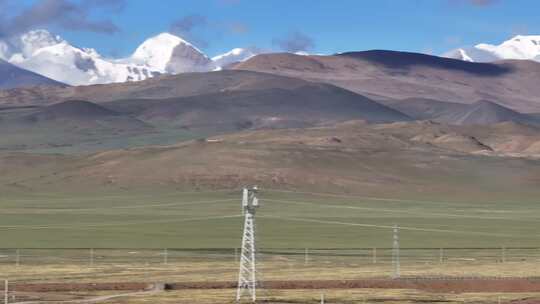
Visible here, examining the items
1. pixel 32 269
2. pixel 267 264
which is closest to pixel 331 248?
pixel 267 264

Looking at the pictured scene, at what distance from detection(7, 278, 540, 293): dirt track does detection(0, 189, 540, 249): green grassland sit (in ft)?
122

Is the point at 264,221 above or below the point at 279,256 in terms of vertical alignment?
above

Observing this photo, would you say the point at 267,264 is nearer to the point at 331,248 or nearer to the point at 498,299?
the point at 331,248

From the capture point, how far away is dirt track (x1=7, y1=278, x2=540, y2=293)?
204 feet

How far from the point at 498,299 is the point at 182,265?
27.2 m

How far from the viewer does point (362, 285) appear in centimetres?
6550

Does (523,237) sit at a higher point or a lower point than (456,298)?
higher

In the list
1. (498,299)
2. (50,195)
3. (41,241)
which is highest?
(50,195)

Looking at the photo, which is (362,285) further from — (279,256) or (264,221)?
(264,221)

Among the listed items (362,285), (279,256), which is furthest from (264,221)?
(362,285)

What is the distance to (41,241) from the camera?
10700cm

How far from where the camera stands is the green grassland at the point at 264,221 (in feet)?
361

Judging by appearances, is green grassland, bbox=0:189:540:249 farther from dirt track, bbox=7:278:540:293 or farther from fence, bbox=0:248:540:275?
dirt track, bbox=7:278:540:293

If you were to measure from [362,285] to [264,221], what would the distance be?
71.9 meters
